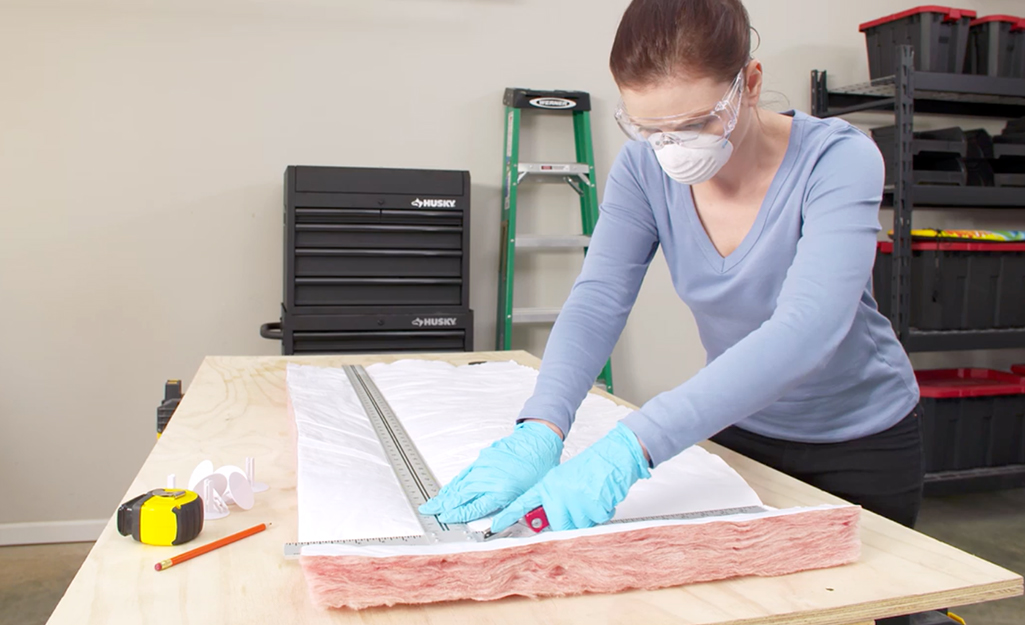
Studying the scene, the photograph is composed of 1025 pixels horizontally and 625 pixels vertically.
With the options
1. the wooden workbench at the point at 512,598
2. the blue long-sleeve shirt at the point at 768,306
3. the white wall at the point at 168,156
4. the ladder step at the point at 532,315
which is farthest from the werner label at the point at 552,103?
the wooden workbench at the point at 512,598

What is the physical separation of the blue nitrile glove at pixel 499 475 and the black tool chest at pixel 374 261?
1.52 m

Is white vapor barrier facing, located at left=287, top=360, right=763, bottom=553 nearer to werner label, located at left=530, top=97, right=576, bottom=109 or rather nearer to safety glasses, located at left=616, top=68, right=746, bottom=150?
safety glasses, located at left=616, top=68, right=746, bottom=150

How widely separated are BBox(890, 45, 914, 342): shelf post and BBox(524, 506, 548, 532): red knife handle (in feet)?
7.56

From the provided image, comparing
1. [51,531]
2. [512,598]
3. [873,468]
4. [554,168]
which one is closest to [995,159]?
[554,168]

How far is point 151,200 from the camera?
2646 millimetres

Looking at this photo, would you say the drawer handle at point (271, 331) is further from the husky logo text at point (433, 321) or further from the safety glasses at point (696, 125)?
the safety glasses at point (696, 125)

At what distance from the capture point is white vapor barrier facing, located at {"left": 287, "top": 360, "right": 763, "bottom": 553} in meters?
0.84

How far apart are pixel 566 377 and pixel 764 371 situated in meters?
0.29

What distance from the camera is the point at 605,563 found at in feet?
2.39

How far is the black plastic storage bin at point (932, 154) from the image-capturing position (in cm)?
282

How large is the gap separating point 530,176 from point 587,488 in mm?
2221

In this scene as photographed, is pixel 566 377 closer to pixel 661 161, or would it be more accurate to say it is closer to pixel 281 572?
pixel 661 161

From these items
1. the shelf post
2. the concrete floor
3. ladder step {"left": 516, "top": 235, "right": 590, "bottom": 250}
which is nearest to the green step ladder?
ladder step {"left": 516, "top": 235, "right": 590, "bottom": 250}

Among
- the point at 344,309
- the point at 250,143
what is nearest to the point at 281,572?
the point at 344,309
